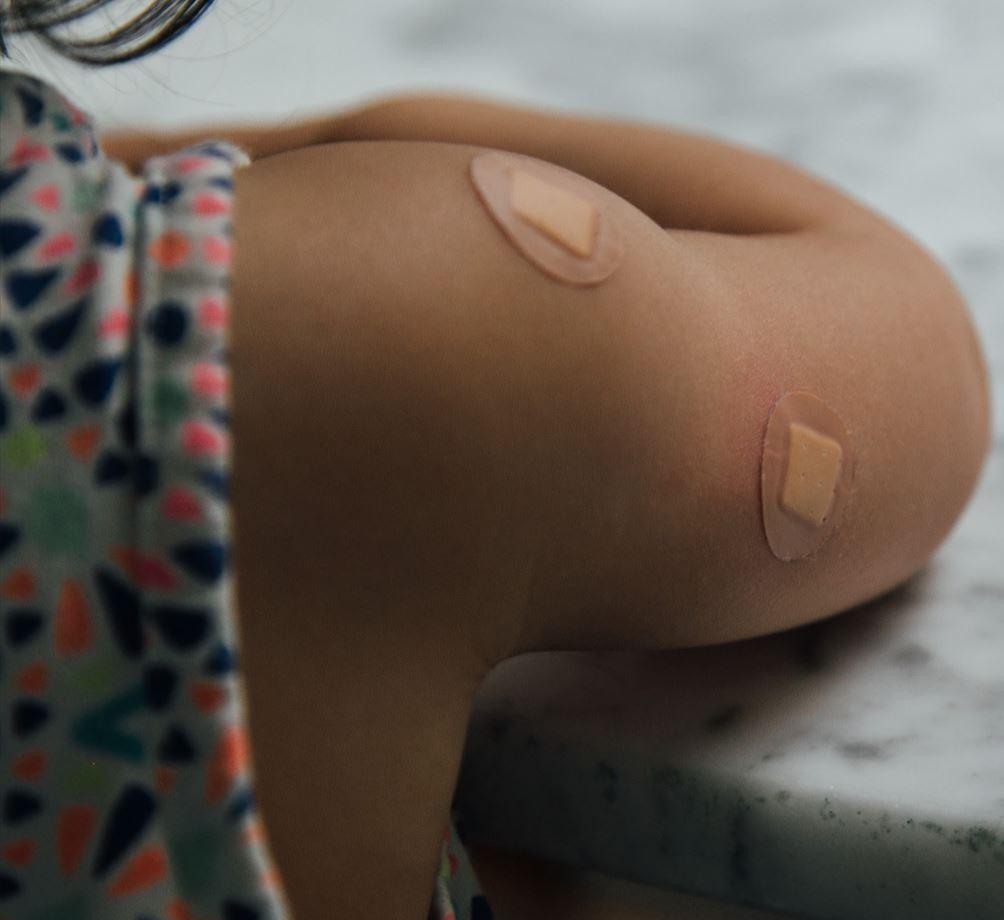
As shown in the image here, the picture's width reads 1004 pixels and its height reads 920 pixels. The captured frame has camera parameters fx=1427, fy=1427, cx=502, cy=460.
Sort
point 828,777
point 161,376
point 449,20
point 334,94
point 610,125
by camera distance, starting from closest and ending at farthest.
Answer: point 161,376 < point 828,777 < point 610,125 < point 334,94 < point 449,20

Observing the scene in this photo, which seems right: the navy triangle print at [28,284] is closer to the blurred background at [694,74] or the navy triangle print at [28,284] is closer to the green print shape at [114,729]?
the green print shape at [114,729]

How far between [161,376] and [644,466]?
0.16m

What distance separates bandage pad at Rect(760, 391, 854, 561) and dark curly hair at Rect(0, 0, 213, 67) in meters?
0.27

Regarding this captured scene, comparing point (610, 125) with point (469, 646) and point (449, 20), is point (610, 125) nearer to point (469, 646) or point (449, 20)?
point (469, 646)

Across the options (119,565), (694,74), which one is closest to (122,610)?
(119,565)

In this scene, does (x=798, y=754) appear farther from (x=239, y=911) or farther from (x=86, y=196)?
(x=86, y=196)

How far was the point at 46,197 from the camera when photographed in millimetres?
446

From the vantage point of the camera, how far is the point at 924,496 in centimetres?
64

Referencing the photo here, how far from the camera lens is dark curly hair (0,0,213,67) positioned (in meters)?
0.52

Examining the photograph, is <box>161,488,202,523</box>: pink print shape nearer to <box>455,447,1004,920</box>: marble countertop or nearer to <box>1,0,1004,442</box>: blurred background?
<box>455,447,1004,920</box>: marble countertop

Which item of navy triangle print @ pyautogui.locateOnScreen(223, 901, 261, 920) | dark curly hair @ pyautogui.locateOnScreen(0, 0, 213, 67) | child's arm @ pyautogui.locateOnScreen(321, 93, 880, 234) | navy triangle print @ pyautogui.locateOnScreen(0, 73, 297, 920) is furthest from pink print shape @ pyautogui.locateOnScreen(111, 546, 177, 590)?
child's arm @ pyautogui.locateOnScreen(321, 93, 880, 234)

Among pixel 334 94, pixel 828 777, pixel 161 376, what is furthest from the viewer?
pixel 334 94

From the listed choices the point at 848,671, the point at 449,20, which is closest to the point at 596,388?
the point at 848,671

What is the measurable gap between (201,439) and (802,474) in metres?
0.24
